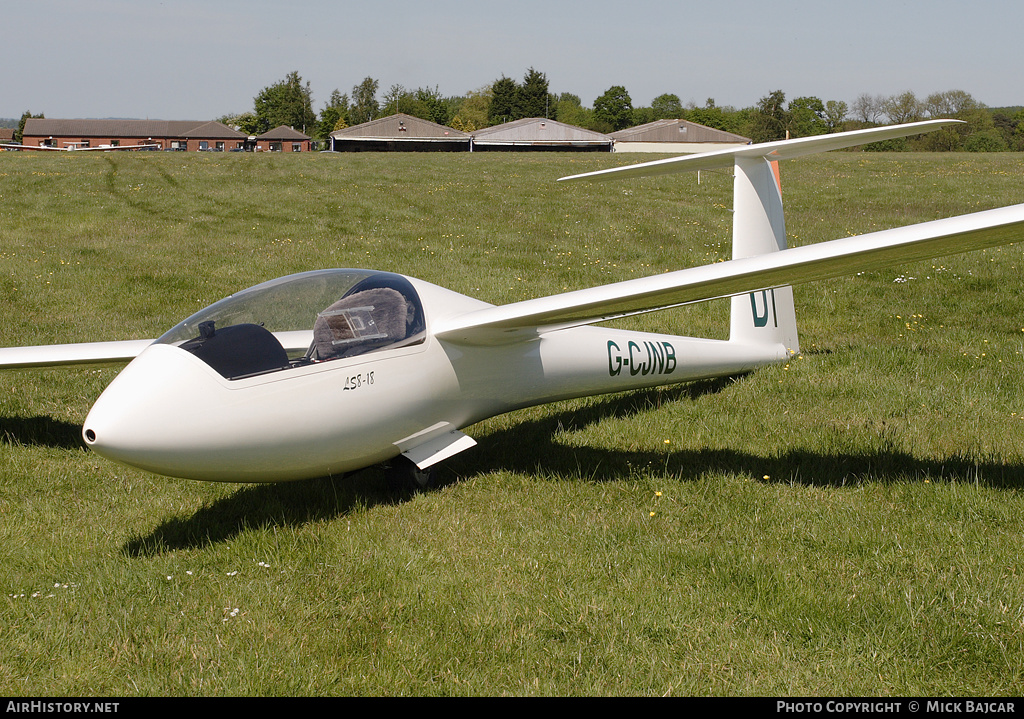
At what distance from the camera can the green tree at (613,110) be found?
160 metres

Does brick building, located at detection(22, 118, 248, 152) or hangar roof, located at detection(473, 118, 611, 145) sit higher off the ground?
brick building, located at detection(22, 118, 248, 152)

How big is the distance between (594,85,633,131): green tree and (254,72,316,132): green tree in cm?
6273

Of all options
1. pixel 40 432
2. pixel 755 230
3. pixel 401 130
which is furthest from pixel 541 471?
pixel 401 130

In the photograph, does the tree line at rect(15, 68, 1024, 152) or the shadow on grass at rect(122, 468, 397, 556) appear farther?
the tree line at rect(15, 68, 1024, 152)

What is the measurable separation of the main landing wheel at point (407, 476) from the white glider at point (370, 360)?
0.7 inches

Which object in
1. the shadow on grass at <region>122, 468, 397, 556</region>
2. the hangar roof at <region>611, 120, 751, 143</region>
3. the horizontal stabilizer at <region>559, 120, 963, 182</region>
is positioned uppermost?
the hangar roof at <region>611, 120, 751, 143</region>

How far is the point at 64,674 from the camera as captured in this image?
364cm

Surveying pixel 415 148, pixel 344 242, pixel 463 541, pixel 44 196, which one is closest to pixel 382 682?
pixel 463 541

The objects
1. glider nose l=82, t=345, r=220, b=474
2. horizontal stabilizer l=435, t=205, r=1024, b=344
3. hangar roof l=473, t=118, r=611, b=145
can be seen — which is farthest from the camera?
hangar roof l=473, t=118, r=611, b=145

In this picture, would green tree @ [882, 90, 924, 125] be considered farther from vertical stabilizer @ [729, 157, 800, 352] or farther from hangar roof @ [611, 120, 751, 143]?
vertical stabilizer @ [729, 157, 800, 352]

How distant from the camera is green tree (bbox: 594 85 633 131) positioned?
160m

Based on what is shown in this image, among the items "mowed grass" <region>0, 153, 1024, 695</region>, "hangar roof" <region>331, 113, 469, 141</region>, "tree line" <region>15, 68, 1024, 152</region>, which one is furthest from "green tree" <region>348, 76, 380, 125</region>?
"mowed grass" <region>0, 153, 1024, 695</region>

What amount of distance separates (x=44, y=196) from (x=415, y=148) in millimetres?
70919

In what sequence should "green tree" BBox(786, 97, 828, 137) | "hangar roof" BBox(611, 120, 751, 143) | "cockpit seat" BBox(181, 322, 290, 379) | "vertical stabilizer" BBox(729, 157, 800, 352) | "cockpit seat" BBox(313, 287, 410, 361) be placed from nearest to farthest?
"cockpit seat" BBox(181, 322, 290, 379) < "cockpit seat" BBox(313, 287, 410, 361) < "vertical stabilizer" BBox(729, 157, 800, 352) < "hangar roof" BBox(611, 120, 751, 143) < "green tree" BBox(786, 97, 828, 137)
